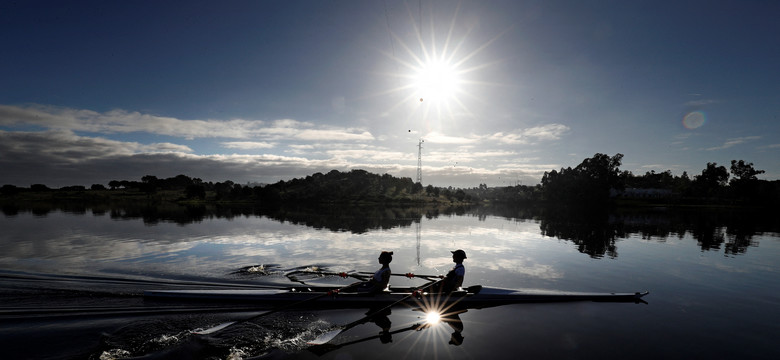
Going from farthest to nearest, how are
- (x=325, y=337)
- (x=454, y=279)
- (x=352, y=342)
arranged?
(x=454, y=279) < (x=352, y=342) < (x=325, y=337)

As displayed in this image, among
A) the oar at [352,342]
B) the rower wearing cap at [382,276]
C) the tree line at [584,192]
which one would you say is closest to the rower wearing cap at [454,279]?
the oar at [352,342]

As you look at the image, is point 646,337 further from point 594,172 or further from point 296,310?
point 594,172

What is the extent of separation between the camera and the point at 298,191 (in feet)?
577

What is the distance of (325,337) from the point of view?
10.8 metres

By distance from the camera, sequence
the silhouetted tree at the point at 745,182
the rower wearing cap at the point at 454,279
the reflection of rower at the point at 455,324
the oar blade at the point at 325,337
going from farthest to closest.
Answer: the silhouetted tree at the point at 745,182 < the rower wearing cap at the point at 454,279 < the reflection of rower at the point at 455,324 < the oar blade at the point at 325,337

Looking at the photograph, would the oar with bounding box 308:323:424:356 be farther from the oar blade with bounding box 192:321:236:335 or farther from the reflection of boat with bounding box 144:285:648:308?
the oar blade with bounding box 192:321:236:335

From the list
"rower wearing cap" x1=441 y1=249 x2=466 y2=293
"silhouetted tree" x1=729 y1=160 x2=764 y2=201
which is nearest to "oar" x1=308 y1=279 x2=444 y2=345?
"rower wearing cap" x1=441 y1=249 x2=466 y2=293

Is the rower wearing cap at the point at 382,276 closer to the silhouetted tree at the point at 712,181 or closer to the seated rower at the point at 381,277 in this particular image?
the seated rower at the point at 381,277

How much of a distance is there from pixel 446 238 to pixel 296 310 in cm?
2624

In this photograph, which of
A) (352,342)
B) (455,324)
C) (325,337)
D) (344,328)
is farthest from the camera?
(455,324)

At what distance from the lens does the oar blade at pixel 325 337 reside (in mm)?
10461

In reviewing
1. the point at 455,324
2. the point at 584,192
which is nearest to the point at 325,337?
the point at 455,324

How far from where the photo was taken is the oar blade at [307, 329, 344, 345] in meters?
10.5

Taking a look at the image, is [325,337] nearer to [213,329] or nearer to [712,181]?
[213,329]
